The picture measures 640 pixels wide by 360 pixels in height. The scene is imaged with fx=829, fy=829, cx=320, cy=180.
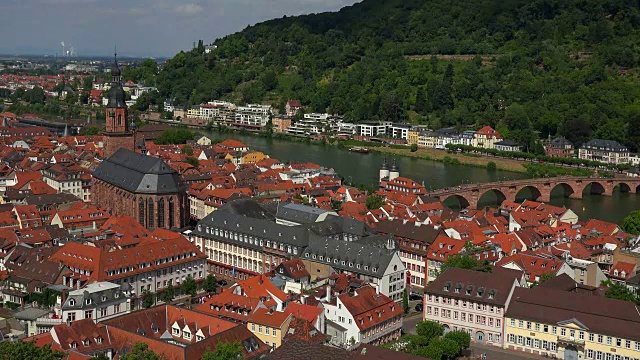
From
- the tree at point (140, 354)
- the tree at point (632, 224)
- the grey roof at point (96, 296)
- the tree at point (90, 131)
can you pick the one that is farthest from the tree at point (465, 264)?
the tree at point (90, 131)

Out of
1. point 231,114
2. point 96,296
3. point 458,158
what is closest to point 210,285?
point 96,296

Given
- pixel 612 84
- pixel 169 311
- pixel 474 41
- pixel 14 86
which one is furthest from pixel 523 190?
pixel 14 86

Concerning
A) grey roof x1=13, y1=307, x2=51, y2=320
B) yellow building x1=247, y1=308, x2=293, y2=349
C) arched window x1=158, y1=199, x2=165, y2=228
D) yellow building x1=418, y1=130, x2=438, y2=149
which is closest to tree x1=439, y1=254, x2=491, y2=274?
yellow building x1=247, y1=308, x2=293, y2=349

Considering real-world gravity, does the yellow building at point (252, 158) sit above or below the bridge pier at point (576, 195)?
above

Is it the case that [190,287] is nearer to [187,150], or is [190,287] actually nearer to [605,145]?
[187,150]

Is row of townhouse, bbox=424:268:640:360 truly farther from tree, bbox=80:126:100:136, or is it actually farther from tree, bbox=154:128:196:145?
tree, bbox=80:126:100:136

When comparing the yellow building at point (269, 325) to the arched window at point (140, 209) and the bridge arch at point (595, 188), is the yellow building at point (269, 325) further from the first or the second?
the bridge arch at point (595, 188)

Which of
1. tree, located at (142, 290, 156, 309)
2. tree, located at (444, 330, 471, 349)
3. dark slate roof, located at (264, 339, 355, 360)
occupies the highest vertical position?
dark slate roof, located at (264, 339, 355, 360)
